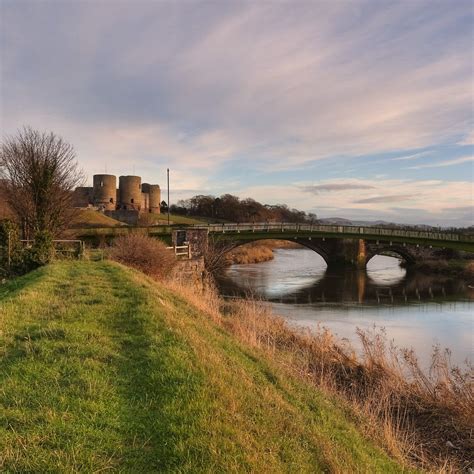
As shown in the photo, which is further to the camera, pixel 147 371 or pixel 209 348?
pixel 209 348

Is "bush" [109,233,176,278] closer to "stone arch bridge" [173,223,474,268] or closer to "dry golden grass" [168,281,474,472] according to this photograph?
"stone arch bridge" [173,223,474,268]

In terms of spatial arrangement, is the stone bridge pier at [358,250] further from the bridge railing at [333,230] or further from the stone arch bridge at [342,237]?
the bridge railing at [333,230]

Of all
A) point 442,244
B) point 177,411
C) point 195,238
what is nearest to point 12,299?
point 177,411

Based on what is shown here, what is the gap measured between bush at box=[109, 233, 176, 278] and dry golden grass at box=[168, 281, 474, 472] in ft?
30.1

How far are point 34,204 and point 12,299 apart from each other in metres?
18.5

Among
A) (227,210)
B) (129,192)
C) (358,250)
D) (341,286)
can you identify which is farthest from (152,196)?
(341,286)

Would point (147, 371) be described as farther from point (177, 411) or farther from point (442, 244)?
point (442, 244)

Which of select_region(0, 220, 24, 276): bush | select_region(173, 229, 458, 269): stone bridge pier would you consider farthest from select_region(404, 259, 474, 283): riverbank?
select_region(0, 220, 24, 276): bush

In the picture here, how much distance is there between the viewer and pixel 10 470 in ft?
10.8

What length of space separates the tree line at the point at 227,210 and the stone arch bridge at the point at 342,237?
4421 centimetres

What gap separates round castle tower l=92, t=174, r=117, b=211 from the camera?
221 ft

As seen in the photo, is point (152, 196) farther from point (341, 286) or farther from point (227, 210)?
point (341, 286)

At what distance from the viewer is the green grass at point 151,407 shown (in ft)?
12.2

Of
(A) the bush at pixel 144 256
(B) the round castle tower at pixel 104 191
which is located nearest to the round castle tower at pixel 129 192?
(B) the round castle tower at pixel 104 191
